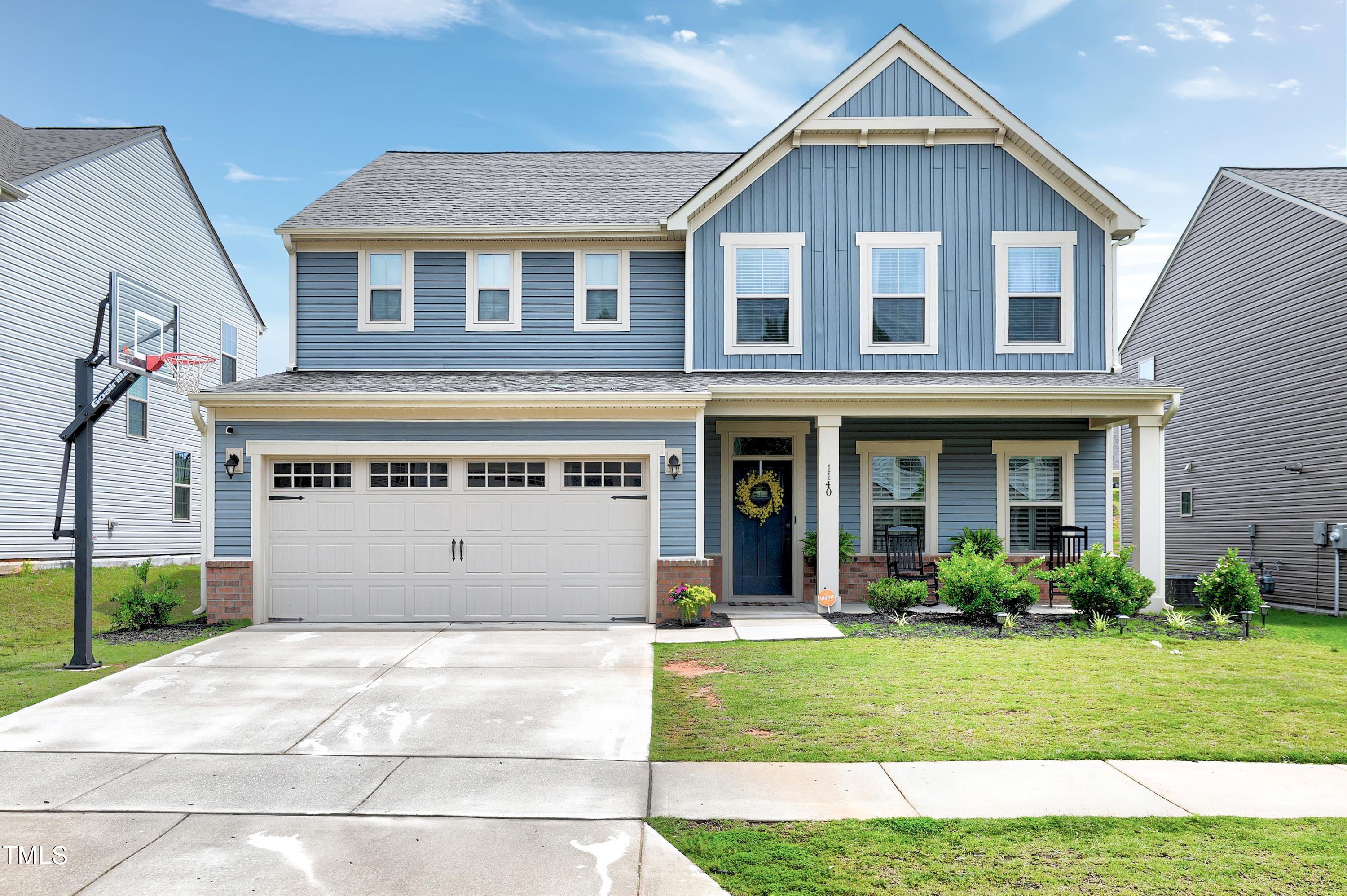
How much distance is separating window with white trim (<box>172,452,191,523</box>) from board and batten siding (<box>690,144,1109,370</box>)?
13.6 metres

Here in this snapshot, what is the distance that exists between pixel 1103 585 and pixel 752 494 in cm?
503

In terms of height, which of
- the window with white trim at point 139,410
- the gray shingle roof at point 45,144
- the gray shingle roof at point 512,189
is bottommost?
the window with white trim at point 139,410

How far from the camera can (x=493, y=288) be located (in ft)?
45.0

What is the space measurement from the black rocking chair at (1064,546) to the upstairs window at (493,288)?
28.6 feet

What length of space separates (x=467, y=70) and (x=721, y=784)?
1937 cm

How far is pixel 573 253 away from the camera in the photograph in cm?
1370

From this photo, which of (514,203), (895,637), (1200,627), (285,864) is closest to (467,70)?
(514,203)

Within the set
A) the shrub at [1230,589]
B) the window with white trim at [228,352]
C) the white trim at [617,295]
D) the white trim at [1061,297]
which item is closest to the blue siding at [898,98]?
the white trim at [1061,297]

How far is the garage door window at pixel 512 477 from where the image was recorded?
12.0 m

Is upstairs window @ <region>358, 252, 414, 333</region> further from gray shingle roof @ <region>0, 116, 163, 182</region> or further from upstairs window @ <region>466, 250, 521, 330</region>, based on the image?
gray shingle roof @ <region>0, 116, 163, 182</region>

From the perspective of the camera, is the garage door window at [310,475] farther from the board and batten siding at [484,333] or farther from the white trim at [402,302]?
the white trim at [402,302]

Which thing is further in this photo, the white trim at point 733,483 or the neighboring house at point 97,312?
the neighboring house at point 97,312

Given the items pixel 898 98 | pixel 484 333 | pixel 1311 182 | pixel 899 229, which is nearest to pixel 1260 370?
pixel 1311 182

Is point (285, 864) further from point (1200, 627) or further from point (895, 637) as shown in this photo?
point (1200, 627)
